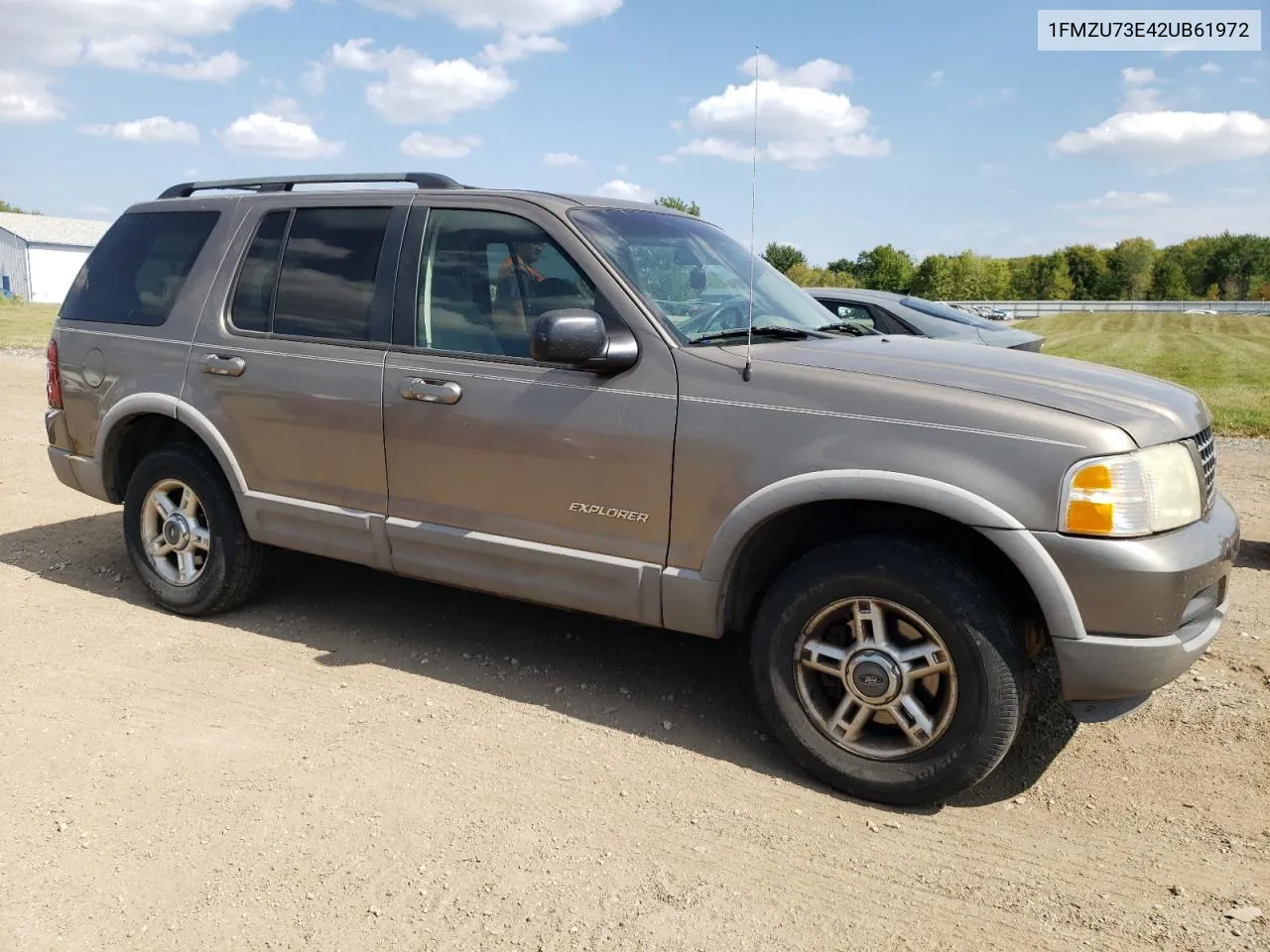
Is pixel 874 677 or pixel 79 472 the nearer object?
pixel 874 677

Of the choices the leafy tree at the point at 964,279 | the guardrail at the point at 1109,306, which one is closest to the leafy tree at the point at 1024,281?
the leafy tree at the point at 964,279

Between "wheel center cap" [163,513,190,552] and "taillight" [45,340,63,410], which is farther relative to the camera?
"taillight" [45,340,63,410]

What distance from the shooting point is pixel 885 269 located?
105938 mm

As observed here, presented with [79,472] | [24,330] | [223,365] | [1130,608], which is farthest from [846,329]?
[24,330]

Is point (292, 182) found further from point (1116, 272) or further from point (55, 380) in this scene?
point (1116, 272)

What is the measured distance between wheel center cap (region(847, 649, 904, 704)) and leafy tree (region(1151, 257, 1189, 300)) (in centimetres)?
13685

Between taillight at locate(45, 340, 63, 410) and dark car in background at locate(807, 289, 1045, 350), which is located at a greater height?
dark car in background at locate(807, 289, 1045, 350)

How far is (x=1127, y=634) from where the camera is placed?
328 centimetres

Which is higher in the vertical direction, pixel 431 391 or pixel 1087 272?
pixel 1087 272

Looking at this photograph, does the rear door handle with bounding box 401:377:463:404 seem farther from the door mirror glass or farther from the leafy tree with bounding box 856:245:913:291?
the leafy tree with bounding box 856:245:913:291

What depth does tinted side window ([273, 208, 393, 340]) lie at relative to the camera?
15.4 ft

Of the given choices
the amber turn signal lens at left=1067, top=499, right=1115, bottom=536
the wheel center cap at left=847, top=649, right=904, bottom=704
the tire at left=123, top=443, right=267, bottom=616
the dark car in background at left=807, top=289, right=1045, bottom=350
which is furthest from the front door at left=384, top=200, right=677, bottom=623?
the dark car in background at left=807, top=289, right=1045, bottom=350

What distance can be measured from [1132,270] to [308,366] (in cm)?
13752

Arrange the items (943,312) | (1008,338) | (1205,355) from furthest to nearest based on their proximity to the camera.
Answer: (1205,355)
(943,312)
(1008,338)
